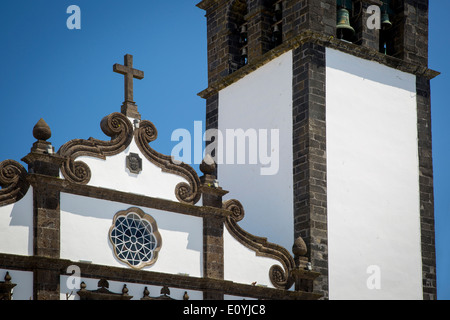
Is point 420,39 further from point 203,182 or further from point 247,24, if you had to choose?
point 203,182

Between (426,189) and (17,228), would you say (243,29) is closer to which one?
(426,189)

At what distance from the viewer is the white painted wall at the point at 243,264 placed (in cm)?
2684

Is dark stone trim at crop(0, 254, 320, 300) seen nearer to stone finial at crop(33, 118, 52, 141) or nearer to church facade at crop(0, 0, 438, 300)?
church facade at crop(0, 0, 438, 300)

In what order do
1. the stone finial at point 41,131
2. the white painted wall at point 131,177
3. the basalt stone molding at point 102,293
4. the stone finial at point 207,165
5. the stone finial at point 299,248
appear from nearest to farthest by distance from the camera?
the basalt stone molding at point 102,293
the stone finial at point 41,131
the white painted wall at point 131,177
the stone finial at point 207,165
the stone finial at point 299,248

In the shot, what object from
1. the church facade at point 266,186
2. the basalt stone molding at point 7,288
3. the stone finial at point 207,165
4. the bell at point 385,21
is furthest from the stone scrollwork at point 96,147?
the bell at point 385,21

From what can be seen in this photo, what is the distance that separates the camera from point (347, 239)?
29.4 metres

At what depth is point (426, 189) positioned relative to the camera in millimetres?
31562

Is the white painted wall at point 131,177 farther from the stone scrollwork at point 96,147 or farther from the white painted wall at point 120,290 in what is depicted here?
the white painted wall at point 120,290

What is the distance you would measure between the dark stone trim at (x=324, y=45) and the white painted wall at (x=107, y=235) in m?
6.85

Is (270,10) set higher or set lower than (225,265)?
higher

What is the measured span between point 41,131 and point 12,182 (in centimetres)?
143

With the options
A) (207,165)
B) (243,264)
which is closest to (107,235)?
(207,165)
